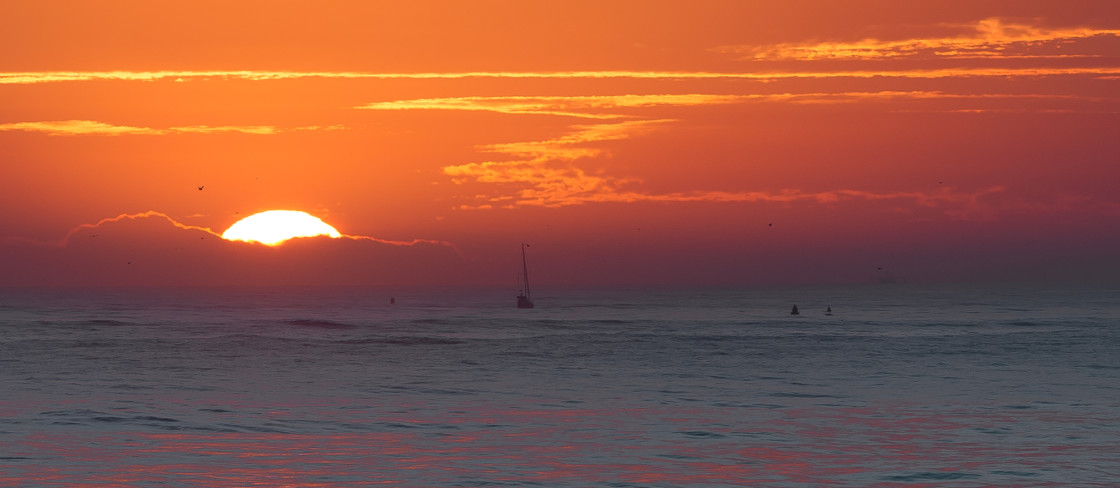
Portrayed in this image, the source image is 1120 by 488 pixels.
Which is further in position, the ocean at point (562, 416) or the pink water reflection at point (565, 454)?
the ocean at point (562, 416)

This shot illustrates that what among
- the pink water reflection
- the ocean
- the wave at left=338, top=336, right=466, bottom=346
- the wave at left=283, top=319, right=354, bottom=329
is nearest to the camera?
the pink water reflection

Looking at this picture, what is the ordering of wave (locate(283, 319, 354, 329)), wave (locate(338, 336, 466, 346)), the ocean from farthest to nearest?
wave (locate(283, 319, 354, 329)) < wave (locate(338, 336, 466, 346)) < the ocean

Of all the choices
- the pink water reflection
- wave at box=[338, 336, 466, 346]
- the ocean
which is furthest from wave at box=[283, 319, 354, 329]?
the pink water reflection

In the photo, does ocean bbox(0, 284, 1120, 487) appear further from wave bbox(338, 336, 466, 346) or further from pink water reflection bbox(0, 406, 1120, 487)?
wave bbox(338, 336, 466, 346)

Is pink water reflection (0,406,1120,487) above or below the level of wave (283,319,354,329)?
below

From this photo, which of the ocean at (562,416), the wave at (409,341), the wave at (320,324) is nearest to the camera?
the ocean at (562,416)

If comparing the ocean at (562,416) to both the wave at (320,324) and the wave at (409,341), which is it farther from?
the wave at (320,324)

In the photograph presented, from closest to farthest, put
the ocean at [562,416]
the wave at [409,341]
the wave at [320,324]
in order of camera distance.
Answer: the ocean at [562,416] < the wave at [409,341] < the wave at [320,324]

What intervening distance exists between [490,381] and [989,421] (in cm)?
2172

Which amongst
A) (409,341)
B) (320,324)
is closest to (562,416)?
(409,341)

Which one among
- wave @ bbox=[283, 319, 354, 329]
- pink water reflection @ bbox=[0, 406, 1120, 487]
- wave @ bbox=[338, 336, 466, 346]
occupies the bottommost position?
pink water reflection @ bbox=[0, 406, 1120, 487]

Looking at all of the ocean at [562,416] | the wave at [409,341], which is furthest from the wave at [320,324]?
the ocean at [562,416]

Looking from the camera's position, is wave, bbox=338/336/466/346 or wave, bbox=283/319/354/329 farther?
wave, bbox=283/319/354/329

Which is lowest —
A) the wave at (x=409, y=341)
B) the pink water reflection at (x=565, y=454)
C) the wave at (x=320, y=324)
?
the pink water reflection at (x=565, y=454)
